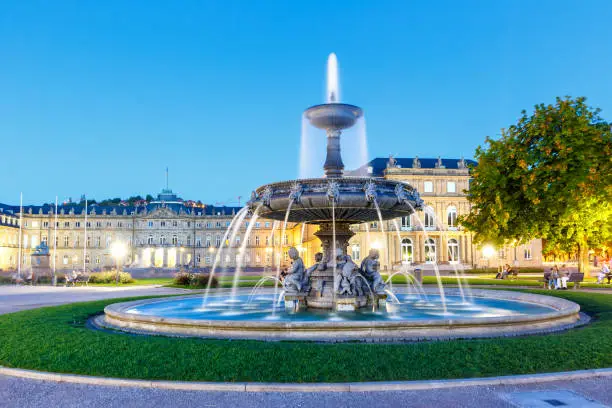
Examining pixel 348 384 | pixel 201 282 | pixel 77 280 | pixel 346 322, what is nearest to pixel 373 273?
pixel 346 322

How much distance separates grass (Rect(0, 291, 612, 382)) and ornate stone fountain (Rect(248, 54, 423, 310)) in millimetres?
4424

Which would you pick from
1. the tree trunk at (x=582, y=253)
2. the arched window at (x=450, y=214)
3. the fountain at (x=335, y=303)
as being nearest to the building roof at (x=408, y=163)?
the arched window at (x=450, y=214)

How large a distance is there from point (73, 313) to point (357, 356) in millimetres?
10306

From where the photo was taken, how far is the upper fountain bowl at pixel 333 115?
13.1 metres

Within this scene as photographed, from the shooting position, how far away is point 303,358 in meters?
7.10

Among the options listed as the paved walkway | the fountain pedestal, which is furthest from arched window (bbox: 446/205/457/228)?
the paved walkway

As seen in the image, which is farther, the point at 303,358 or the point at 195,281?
the point at 195,281

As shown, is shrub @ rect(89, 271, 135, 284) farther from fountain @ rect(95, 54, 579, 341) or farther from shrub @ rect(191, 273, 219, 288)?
fountain @ rect(95, 54, 579, 341)

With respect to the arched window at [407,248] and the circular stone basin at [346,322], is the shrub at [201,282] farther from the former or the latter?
the arched window at [407,248]

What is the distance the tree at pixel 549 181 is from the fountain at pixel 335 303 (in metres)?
11.3

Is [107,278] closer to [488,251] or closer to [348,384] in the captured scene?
[488,251]

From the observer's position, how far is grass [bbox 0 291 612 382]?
6.65 metres

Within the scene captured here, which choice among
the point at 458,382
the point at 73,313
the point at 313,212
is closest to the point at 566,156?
the point at 313,212

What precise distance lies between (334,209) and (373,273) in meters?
2.18
